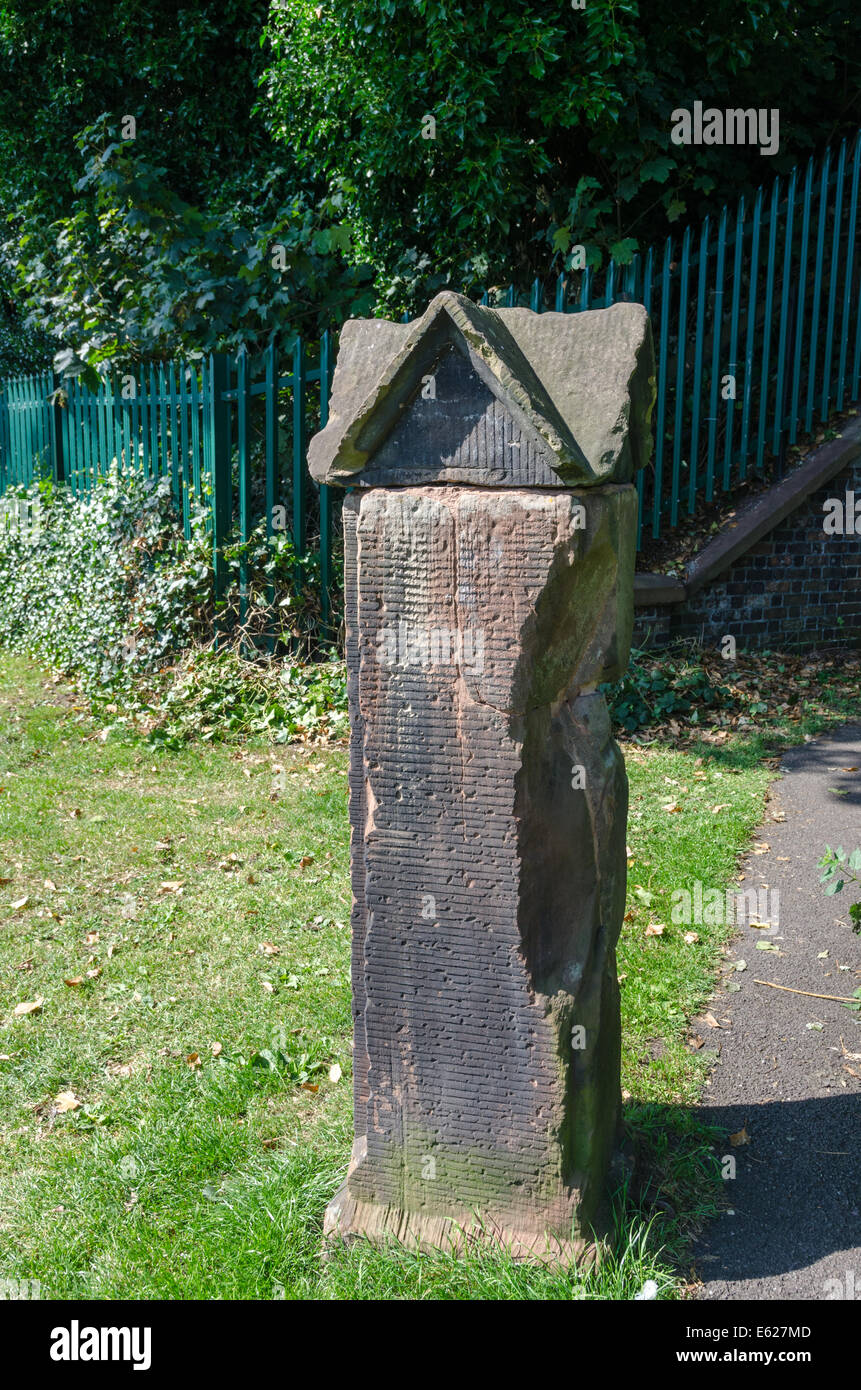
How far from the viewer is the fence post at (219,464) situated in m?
8.21

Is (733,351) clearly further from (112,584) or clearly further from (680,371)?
(112,584)

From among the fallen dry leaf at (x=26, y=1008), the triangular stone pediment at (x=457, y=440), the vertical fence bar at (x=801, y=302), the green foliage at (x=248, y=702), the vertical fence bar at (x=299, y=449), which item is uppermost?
the vertical fence bar at (x=801, y=302)

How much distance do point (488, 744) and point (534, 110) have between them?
7.15m

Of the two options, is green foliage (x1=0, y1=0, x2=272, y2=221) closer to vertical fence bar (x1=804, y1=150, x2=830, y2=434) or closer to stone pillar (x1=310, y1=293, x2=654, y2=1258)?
vertical fence bar (x1=804, y1=150, x2=830, y2=434)

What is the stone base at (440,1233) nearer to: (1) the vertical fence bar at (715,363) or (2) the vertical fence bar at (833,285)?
(1) the vertical fence bar at (715,363)

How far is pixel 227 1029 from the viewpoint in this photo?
4.13m

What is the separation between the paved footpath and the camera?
2916 mm

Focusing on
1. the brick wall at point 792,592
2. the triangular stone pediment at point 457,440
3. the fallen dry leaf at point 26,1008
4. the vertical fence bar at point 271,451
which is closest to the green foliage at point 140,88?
the vertical fence bar at point 271,451

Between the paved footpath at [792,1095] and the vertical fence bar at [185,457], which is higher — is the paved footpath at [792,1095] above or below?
below

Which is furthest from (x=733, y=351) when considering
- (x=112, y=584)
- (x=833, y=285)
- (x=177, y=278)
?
(x=112, y=584)

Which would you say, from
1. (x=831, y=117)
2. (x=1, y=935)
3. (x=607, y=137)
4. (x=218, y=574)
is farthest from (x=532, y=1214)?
(x=831, y=117)

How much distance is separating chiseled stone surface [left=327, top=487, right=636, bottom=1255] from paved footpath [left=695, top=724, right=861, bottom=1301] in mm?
462

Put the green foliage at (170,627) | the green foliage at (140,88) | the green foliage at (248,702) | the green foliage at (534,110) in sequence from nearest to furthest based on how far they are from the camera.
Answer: the green foliage at (248,702) < the green foliage at (170,627) < the green foliage at (534,110) < the green foliage at (140,88)

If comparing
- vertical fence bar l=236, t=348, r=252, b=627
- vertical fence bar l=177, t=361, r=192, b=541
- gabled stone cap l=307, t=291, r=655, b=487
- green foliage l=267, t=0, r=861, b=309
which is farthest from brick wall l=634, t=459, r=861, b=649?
gabled stone cap l=307, t=291, r=655, b=487
